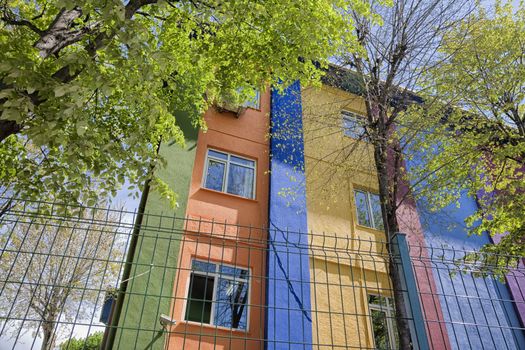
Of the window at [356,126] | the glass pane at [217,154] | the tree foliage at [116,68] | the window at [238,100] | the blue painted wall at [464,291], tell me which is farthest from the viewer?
the glass pane at [217,154]

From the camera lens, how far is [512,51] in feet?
29.6

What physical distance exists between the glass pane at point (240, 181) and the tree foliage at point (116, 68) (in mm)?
2704

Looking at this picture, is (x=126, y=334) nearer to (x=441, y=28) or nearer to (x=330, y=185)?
(x=330, y=185)

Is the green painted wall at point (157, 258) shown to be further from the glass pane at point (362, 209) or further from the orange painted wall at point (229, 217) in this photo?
the glass pane at point (362, 209)

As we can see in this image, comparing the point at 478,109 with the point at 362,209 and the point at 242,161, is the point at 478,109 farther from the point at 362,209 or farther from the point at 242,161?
the point at 242,161

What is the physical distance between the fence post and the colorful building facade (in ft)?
11.3

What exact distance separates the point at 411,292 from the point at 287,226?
546 cm

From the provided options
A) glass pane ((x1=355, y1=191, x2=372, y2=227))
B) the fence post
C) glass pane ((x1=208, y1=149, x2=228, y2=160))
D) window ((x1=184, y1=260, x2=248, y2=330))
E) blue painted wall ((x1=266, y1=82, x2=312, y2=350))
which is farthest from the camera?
glass pane ((x1=355, y1=191, x2=372, y2=227))

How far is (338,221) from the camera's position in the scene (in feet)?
36.1

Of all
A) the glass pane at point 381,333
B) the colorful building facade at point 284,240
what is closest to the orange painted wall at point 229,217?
the colorful building facade at point 284,240

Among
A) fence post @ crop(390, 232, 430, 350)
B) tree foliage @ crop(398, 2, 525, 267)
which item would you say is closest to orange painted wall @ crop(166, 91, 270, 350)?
fence post @ crop(390, 232, 430, 350)

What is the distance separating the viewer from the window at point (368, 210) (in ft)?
37.6

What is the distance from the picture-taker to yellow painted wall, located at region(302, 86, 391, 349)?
351 inches

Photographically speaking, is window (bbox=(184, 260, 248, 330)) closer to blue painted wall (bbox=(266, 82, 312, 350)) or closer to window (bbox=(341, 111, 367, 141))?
blue painted wall (bbox=(266, 82, 312, 350))
